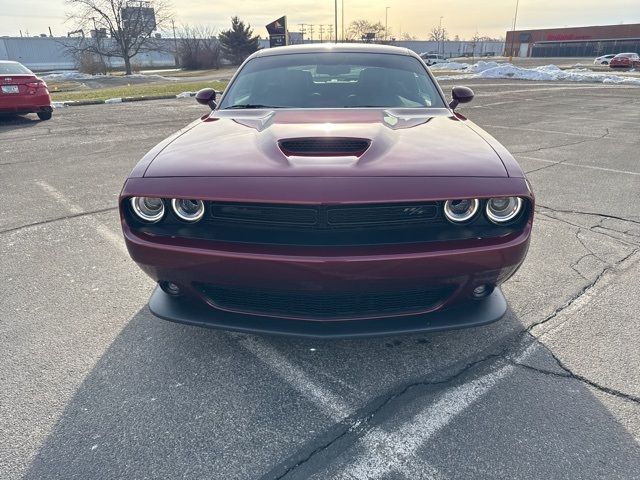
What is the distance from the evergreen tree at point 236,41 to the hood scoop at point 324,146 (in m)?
58.4

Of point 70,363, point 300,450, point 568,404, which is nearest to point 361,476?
point 300,450

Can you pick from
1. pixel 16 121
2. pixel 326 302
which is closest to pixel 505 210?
pixel 326 302

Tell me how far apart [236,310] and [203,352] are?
1.62ft

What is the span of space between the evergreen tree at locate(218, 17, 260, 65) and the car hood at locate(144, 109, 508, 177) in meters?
57.8

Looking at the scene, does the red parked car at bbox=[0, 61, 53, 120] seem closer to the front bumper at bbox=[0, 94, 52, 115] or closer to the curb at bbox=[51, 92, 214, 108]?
the front bumper at bbox=[0, 94, 52, 115]

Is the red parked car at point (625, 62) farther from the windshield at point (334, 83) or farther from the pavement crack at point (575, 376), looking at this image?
the pavement crack at point (575, 376)

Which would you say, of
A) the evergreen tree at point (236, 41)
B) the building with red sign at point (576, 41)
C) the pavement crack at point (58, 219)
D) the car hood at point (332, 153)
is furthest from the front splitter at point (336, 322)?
the building with red sign at point (576, 41)

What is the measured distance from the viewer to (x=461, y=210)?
2.09 m

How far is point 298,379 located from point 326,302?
475mm

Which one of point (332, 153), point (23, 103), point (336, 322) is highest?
point (332, 153)

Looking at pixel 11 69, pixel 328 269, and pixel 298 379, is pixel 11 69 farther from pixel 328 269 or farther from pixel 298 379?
pixel 328 269

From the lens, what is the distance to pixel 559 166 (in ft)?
21.8

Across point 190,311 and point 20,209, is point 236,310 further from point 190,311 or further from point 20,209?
point 20,209

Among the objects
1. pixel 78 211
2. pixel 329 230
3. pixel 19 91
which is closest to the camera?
pixel 329 230
